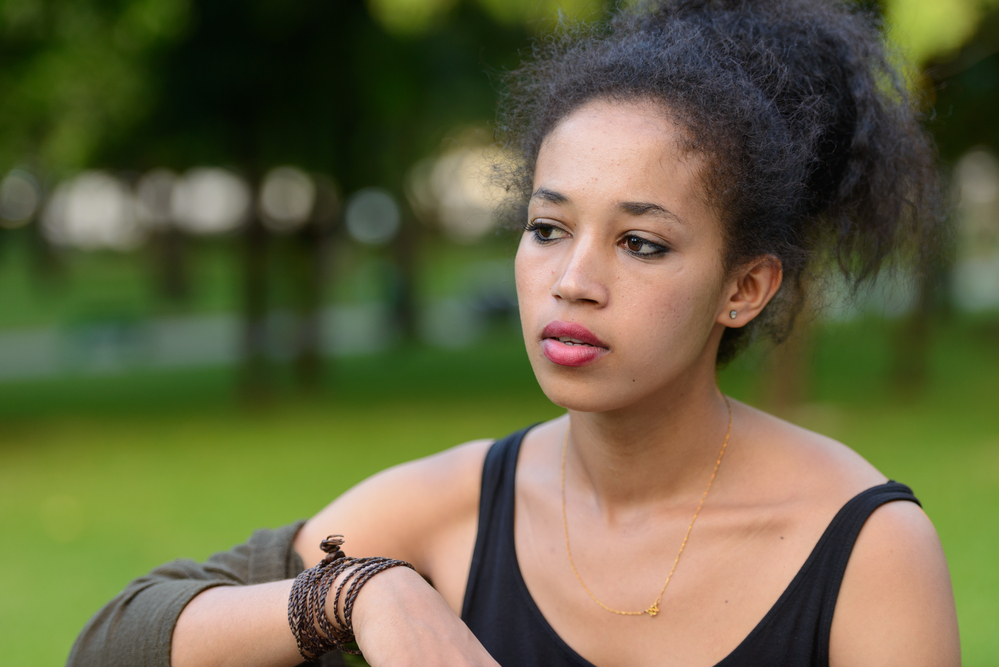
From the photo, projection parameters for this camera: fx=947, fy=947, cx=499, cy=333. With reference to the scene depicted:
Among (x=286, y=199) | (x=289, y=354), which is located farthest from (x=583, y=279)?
(x=289, y=354)

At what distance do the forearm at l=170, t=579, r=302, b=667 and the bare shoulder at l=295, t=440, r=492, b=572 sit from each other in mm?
270

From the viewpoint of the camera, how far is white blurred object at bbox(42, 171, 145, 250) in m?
32.7

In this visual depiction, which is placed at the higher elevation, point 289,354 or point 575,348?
point 575,348

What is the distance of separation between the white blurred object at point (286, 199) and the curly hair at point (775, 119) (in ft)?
33.4

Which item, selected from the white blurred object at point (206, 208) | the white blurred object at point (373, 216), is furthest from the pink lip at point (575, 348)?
the white blurred object at point (206, 208)

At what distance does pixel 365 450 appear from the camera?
9562 millimetres

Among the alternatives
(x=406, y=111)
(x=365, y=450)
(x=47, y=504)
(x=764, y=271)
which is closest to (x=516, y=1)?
(x=406, y=111)

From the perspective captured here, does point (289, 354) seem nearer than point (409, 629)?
No

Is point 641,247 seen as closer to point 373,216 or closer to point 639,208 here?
point 639,208

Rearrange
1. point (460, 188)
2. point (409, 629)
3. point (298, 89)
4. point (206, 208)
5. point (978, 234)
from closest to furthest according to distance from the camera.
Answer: point (409, 629) < point (298, 89) < point (460, 188) < point (978, 234) < point (206, 208)

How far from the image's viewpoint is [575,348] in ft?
5.88

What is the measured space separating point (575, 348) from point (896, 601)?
74cm

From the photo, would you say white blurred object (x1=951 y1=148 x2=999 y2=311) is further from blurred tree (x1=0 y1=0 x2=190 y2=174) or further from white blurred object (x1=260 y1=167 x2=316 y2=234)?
white blurred object (x1=260 y1=167 x2=316 y2=234)

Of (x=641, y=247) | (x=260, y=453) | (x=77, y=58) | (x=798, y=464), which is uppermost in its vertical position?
(x=77, y=58)
